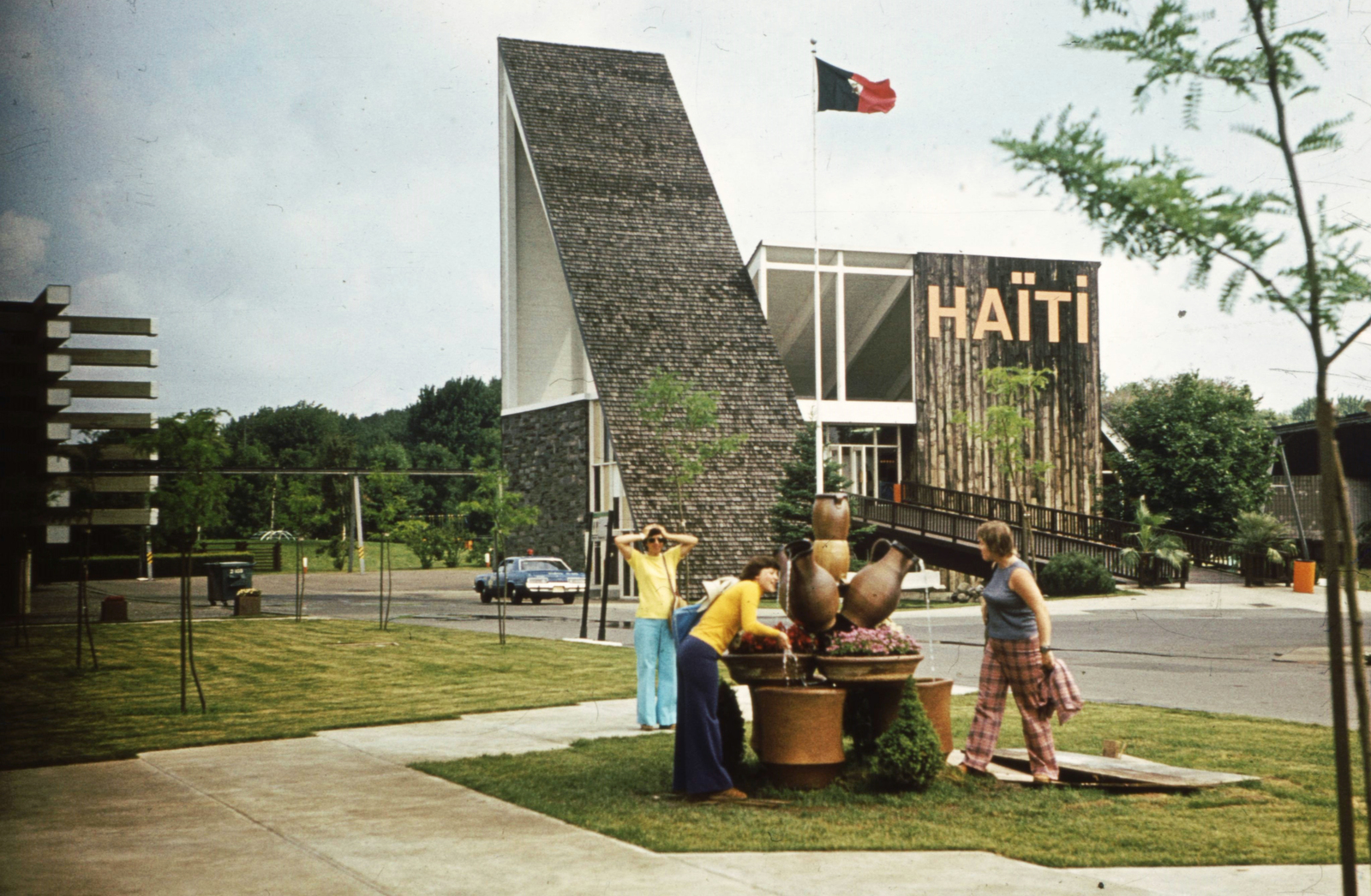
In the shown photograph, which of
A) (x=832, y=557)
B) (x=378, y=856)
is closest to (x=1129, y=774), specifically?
(x=832, y=557)

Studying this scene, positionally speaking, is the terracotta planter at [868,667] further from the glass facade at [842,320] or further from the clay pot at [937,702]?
the glass facade at [842,320]

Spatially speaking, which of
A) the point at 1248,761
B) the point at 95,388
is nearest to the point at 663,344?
the point at 95,388

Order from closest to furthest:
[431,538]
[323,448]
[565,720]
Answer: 1. [565,720]
2. [431,538]
3. [323,448]

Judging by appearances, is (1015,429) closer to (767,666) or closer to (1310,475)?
(1310,475)

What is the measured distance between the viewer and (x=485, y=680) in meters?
14.8

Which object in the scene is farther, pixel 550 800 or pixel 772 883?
pixel 550 800

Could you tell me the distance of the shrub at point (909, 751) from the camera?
733cm

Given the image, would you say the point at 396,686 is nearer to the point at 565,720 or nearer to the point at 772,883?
the point at 565,720

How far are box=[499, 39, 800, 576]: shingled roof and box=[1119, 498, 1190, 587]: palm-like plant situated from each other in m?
10.6

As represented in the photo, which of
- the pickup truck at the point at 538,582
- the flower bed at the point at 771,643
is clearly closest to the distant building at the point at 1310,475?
the pickup truck at the point at 538,582

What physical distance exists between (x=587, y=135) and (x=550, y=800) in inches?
1421

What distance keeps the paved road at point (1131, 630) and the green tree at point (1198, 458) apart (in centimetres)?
525

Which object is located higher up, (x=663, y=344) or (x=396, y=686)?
(x=663, y=344)

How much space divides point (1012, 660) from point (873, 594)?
99 centimetres
